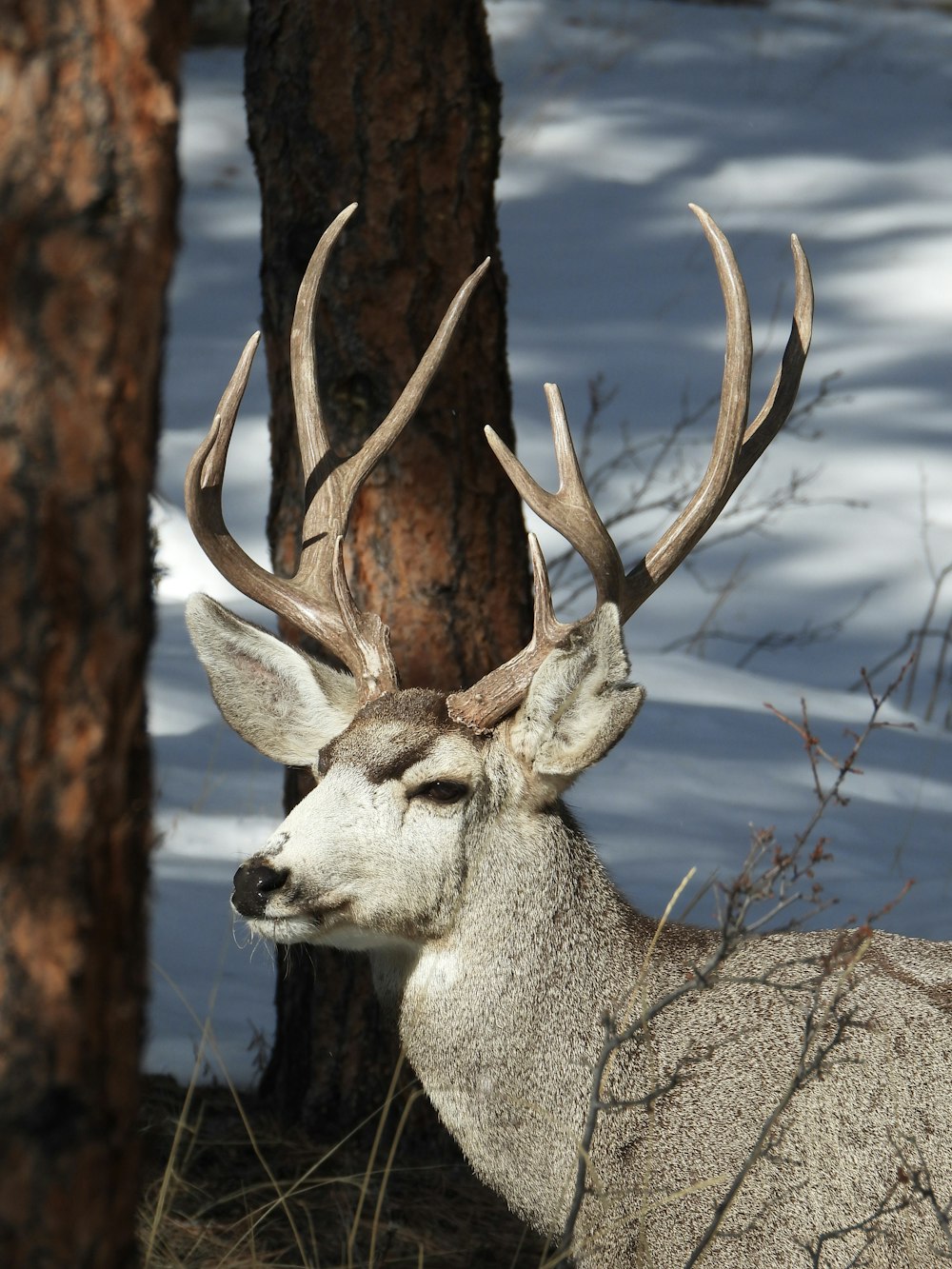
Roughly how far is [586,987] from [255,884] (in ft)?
2.67

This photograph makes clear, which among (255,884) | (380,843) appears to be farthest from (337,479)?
(255,884)

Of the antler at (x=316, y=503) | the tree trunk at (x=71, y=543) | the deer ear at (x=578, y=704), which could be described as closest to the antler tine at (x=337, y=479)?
the antler at (x=316, y=503)

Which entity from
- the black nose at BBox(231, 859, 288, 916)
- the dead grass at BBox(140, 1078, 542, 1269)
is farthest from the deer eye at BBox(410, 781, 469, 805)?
Result: the dead grass at BBox(140, 1078, 542, 1269)

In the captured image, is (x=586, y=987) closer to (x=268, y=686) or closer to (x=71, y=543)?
(x=268, y=686)

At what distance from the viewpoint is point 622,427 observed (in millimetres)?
10281

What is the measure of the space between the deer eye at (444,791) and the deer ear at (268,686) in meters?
0.49

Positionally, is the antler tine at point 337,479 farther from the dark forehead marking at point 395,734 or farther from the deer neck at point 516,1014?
the deer neck at point 516,1014

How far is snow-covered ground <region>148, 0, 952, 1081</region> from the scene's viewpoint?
20.4 ft

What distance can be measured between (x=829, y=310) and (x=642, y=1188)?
1027 cm

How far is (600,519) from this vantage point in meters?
3.61

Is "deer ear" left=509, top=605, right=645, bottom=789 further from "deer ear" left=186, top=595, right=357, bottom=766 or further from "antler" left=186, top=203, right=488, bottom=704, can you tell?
"deer ear" left=186, top=595, right=357, bottom=766

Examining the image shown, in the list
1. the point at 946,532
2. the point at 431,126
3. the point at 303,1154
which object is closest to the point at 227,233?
the point at 946,532

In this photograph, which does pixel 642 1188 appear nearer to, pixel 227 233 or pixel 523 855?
pixel 523 855

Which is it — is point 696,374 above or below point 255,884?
above
